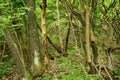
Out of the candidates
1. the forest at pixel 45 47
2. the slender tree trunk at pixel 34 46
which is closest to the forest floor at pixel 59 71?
the forest at pixel 45 47

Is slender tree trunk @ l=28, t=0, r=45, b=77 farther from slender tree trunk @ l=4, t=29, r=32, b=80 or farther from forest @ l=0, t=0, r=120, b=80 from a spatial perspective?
slender tree trunk @ l=4, t=29, r=32, b=80

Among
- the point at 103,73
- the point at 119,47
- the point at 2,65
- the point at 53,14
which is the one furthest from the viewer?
the point at 53,14

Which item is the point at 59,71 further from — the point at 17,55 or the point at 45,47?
the point at 17,55

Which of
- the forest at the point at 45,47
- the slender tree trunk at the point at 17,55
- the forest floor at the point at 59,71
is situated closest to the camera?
the forest at the point at 45,47

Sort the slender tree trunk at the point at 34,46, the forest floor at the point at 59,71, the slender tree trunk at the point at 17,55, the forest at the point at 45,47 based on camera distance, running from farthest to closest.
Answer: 1. the slender tree trunk at the point at 34,46
2. the forest floor at the point at 59,71
3. the slender tree trunk at the point at 17,55
4. the forest at the point at 45,47

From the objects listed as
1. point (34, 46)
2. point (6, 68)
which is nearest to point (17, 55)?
point (34, 46)

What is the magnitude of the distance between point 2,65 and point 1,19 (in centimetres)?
582

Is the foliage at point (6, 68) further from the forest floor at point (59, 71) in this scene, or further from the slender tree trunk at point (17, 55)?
the slender tree trunk at point (17, 55)

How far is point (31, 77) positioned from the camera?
8.14m

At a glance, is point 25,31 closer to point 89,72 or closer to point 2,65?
point 2,65

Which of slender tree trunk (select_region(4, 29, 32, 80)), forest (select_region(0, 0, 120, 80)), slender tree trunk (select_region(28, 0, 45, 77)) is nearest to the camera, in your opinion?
forest (select_region(0, 0, 120, 80))

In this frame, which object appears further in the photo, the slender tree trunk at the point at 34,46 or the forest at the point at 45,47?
the slender tree trunk at the point at 34,46

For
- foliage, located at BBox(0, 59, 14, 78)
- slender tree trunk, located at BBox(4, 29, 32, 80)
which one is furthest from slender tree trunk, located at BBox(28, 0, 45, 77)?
foliage, located at BBox(0, 59, 14, 78)

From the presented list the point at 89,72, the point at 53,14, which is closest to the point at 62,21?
the point at 53,14
